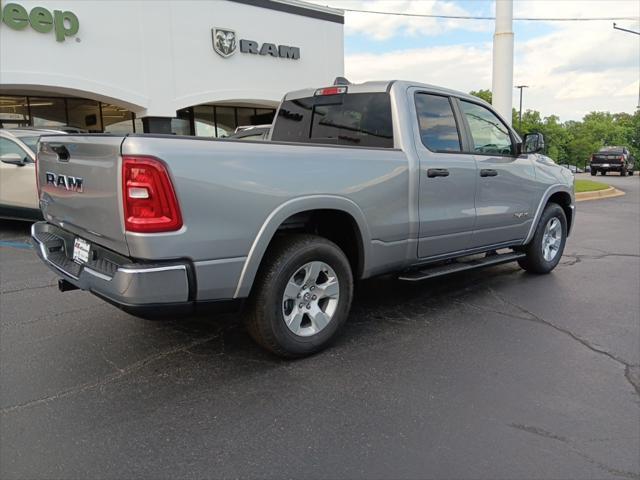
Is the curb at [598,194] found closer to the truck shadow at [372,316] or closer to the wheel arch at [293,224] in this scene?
the truck shadow at [372,316]

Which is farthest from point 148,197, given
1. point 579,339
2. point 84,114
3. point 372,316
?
point 84,114

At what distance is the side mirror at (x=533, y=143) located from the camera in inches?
220

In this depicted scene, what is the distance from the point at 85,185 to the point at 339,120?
91.0 inches

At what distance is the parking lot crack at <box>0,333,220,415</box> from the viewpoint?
3061 millimetres

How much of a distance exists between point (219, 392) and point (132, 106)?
14428 millimetres

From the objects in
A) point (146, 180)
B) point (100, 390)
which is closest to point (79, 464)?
point (100, 390)

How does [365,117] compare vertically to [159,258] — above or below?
above

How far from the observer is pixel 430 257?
181 inches

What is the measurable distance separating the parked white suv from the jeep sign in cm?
634

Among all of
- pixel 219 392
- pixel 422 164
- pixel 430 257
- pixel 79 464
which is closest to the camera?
pixel 79 464

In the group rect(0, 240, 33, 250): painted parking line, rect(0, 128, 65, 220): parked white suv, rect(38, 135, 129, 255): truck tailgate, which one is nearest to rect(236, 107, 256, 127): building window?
rect(0, 128, 65, 220): parked white suv

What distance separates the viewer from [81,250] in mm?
3414

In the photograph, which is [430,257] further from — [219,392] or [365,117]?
[219,392]

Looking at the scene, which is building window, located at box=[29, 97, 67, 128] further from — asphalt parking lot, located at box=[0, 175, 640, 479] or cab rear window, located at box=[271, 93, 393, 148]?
cab rear window, located at box=[271, 93, 393, 148]
